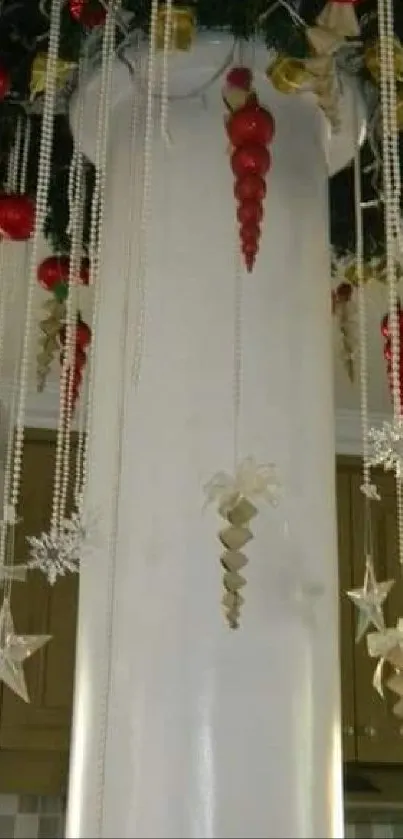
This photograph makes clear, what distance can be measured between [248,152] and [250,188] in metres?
0.04

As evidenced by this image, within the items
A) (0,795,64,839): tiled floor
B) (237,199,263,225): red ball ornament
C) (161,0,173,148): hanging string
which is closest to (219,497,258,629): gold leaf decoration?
(237,199,263,225): red ball ornament

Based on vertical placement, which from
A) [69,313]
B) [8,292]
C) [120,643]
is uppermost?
[8,292]

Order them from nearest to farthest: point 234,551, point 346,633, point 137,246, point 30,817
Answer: point 234,551 → point 137,246 → point 346,633 → point 30,817

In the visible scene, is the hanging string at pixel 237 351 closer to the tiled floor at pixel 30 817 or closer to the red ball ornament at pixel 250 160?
the red ball ornament at pixel 250 160

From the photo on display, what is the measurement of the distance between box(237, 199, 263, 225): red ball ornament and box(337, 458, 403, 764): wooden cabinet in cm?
157

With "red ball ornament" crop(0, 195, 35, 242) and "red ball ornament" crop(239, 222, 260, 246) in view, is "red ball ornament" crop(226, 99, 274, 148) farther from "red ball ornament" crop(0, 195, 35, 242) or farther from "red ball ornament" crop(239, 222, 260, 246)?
"red ball ornament" crop(0, 195, 35, 242)

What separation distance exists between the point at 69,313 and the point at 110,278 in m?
0.05

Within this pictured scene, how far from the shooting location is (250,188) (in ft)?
3.53

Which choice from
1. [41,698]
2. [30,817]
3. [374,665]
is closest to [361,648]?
[374,665]

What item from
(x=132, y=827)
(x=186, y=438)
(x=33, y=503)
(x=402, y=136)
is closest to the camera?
(x=132, y=827)

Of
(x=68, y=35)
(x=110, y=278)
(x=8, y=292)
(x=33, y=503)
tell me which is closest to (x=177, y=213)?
(x=110, y=278)

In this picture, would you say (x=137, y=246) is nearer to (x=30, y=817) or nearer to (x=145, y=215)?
(x=145, y=215)

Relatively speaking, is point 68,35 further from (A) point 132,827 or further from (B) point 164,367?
(A) point 132,827

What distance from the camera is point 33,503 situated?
8.34ft
